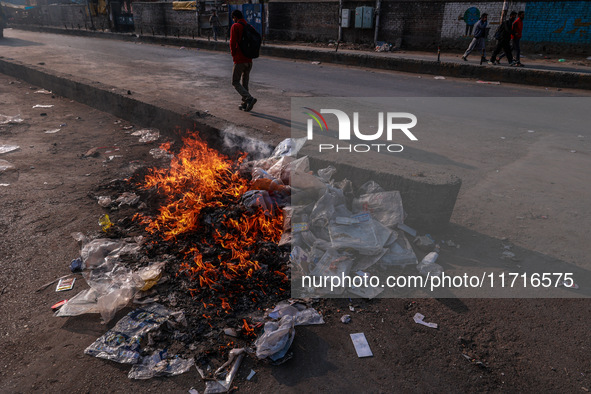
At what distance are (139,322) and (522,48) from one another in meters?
17.8

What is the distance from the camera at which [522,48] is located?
51.2 ft

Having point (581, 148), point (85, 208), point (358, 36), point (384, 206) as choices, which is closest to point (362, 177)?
point (384, 206)

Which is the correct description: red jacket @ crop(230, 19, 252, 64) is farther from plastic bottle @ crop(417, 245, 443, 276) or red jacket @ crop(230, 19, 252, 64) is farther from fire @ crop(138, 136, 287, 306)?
plastic bottle @ crop(417, 245, 443, 276)

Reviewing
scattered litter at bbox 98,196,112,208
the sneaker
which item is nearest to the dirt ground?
scattered litter at bbox 98,196,112,208

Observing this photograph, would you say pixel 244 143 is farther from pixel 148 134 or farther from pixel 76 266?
pixel 76 266

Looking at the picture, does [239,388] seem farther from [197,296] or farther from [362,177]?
[362,177]

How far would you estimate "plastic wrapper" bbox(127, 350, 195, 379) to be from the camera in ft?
7.04

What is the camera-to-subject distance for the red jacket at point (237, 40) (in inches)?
252

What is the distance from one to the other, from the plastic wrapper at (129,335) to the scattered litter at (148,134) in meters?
4.26

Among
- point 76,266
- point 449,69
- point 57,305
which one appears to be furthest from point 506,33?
point 57,305

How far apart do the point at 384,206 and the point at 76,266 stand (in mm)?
2567

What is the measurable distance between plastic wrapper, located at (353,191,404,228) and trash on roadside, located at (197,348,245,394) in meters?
1.69

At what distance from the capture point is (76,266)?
3.08m

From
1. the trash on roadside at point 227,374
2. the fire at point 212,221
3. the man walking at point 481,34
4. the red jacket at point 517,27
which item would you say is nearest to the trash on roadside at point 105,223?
the fire at point 212,221
